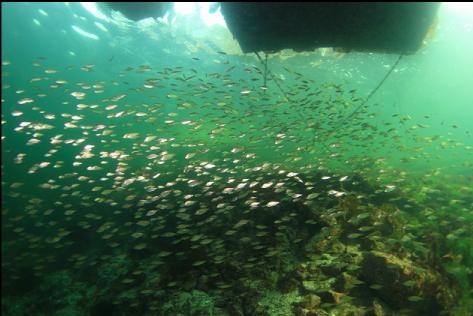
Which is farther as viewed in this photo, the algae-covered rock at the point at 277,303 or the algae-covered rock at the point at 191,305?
the algae-covered rock at the point at 191,305

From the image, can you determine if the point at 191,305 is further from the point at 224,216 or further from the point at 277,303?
the point at 224,216

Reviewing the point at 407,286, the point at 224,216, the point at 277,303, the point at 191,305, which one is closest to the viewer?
the point at 407,286

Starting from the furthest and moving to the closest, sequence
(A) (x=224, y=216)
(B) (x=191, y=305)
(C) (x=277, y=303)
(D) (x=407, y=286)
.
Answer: (A) (x=224, y=216) → (B) (x=191, y=305) → (C) (x=277, y=303) → (D) (x=407, y=286)

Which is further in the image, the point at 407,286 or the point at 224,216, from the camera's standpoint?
the point at 224,216

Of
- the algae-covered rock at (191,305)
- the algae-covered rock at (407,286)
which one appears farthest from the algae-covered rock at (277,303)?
the algae-covered rock at (407,286)

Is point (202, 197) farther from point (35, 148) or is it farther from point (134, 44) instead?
point (35, 148)

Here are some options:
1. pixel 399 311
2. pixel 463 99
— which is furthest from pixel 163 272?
pixel 463 99

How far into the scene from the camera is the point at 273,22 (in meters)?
6.15

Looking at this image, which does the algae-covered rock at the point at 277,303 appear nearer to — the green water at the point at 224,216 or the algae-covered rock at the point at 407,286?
the green water at the point at 224,216

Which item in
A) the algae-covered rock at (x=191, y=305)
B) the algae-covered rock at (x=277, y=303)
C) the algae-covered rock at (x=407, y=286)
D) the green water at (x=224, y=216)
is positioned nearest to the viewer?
the algae-covered rock at (x=407, y=286)

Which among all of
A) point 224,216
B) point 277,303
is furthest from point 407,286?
point 224,216

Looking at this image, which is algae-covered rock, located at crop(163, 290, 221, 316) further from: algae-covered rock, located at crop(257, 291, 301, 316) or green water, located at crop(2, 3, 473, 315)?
algae-covered rock, located at crop(257, 291, 301, 316)

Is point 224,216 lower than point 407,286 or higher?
lower

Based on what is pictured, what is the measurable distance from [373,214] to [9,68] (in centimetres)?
1142
